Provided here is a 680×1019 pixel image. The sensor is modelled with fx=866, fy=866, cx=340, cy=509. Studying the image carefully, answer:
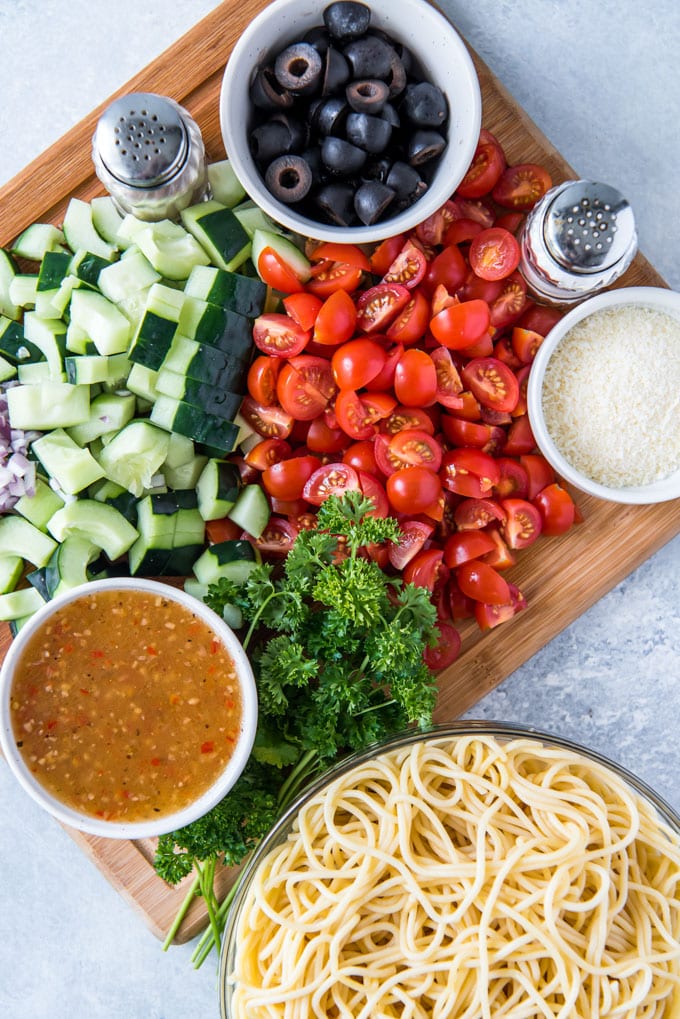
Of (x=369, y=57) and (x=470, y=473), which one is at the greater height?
(x=369, y=57)

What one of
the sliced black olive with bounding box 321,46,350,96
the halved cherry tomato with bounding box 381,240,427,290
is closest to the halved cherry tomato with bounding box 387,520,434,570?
the halved cherry tomato with bounding box 381,240,427,290

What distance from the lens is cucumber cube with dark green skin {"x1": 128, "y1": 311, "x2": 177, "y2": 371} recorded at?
2.36 metres

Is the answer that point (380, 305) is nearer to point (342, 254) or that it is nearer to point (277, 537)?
point (342, 254)

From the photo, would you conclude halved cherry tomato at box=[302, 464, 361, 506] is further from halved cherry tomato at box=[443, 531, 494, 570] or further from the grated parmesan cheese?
the grated parmesan cheese

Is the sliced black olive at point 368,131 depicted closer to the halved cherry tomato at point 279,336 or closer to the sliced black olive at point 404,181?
the sliced black olive at point 404,181

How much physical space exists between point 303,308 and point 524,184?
77 centimetres

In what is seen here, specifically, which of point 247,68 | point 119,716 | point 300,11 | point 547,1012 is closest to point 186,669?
point 119,716

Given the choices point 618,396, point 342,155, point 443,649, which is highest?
point 342,155

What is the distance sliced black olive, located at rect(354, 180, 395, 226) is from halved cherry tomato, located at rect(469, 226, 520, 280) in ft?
1.14

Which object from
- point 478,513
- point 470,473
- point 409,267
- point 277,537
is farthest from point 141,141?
point 478,513

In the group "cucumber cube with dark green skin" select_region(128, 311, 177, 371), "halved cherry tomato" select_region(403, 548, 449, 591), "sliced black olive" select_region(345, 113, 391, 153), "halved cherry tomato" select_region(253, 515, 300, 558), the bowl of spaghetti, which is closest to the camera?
the bowl of spaghetti

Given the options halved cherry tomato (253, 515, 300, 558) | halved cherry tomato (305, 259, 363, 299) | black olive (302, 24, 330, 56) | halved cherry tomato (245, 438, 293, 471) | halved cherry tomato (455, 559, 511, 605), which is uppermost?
black olive (302, 24, 330, 56)

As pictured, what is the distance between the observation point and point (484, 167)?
254cm

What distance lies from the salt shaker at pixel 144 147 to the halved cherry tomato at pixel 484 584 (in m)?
1.35
